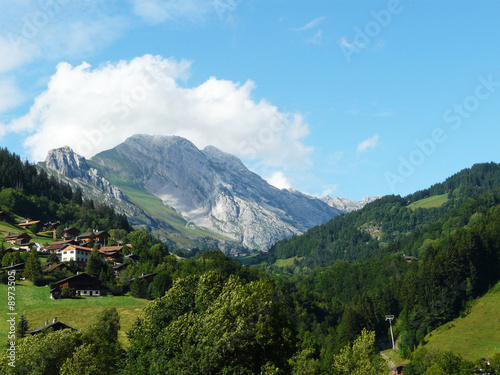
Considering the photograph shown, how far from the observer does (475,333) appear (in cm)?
13238

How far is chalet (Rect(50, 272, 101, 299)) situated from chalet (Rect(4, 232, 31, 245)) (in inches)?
1823

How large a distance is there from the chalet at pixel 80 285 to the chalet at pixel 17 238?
46.3 m

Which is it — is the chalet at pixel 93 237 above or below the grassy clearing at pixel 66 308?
above

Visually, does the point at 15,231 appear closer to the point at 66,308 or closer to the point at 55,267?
the point at 55,267

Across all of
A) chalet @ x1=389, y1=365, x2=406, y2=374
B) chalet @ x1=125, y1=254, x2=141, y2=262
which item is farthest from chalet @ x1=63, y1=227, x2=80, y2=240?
chalet @ x1=389, y1=365, x2=406, y2=374

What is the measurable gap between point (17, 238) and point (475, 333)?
135 metres

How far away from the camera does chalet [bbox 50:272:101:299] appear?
119 m

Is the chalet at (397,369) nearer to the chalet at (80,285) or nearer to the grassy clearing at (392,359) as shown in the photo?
the grassy clearing at (392,359)

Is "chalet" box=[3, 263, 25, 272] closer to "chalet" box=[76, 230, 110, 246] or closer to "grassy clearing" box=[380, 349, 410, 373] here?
"chalet" box=[76, 230, 110, 246]

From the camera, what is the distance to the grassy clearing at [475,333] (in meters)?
121

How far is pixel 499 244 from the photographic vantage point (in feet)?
591

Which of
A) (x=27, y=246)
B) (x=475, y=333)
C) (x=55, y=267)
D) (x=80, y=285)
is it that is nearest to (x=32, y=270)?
(x=55, y=267)

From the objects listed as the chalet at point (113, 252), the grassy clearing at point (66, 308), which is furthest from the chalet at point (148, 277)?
the chalet at point (113, 252)

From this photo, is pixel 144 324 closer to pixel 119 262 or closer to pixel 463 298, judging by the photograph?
pixel 119 262
